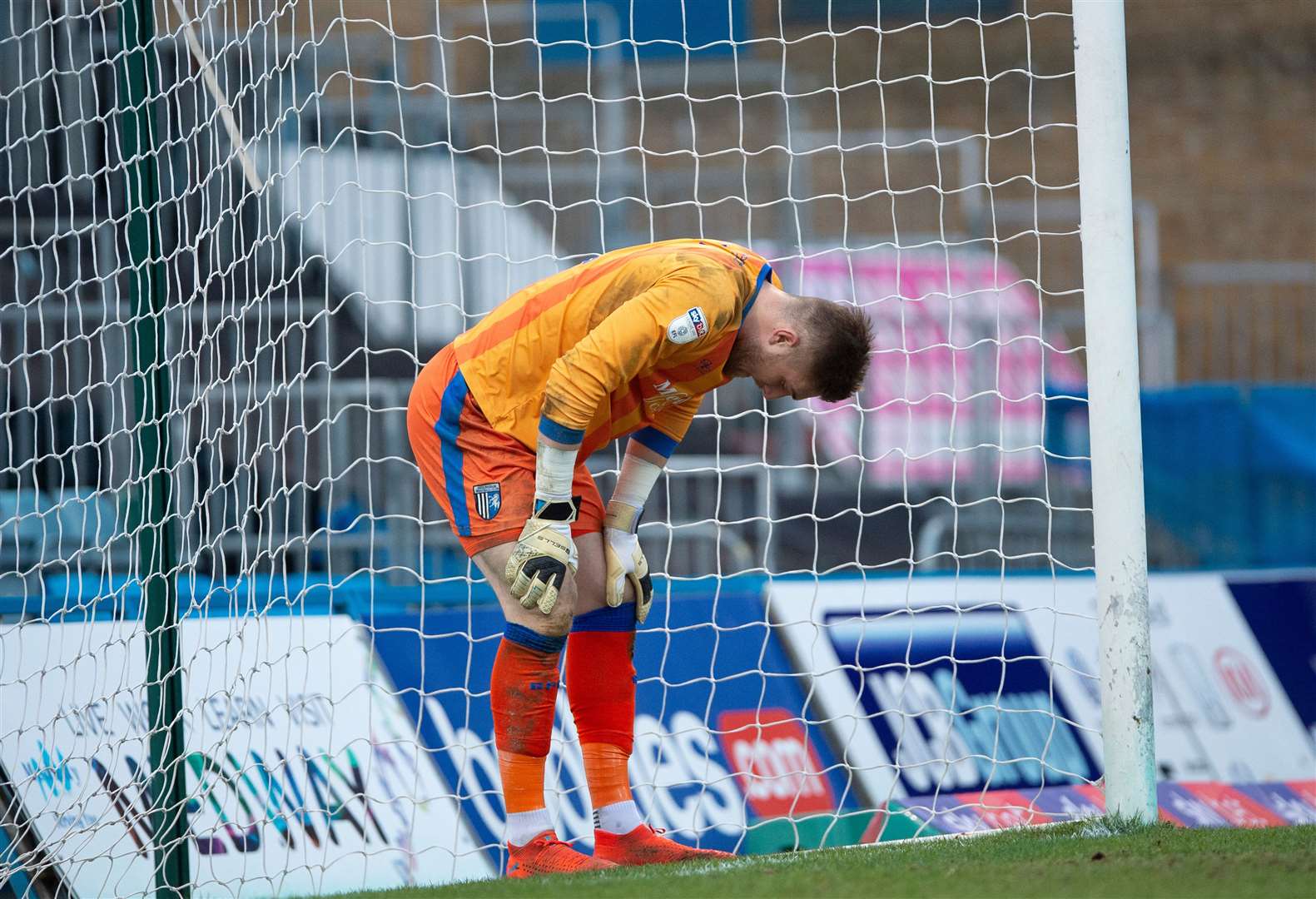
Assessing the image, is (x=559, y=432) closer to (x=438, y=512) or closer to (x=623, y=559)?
(x=623, y=559)

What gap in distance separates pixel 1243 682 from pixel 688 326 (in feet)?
12.0

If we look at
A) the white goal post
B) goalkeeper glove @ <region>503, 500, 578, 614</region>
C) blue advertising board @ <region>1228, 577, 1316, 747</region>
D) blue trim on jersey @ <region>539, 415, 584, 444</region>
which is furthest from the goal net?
blue trim on jersey @ <region>539, 415, 584, 444</region>

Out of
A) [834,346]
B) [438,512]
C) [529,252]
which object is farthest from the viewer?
[529,252]

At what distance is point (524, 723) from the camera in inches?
118

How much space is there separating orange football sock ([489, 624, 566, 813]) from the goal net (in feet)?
3.53

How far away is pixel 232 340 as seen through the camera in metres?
5.46

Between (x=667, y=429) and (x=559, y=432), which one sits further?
(x=667, y=429)

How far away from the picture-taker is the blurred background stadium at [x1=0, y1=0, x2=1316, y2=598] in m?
4.70

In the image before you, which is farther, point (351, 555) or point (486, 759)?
point (351, 555)

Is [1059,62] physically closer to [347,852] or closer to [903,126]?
[903,126]

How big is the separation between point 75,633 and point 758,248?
3839 mm

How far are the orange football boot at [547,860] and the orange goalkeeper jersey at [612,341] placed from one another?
88 centimetres

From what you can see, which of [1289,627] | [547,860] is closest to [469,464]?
[547,860]

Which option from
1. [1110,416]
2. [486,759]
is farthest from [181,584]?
[1110,416]
